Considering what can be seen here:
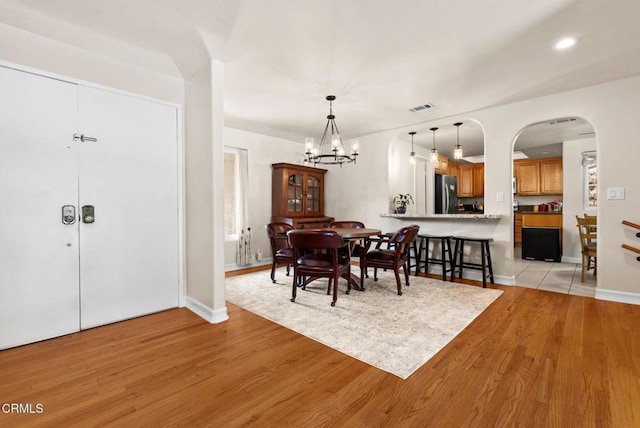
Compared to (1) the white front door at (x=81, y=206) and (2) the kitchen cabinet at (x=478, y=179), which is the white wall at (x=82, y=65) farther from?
(2) the kitchen cabinet at (x=478, y=179)

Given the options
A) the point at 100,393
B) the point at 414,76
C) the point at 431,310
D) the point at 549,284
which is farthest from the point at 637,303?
the point at 100,393

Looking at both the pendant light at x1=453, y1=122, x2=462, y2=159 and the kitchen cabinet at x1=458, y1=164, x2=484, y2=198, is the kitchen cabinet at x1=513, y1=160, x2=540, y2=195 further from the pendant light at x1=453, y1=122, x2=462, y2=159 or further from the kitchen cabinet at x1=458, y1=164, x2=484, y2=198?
the pendant light at x1=453, y1=122, x2=462, y2=159

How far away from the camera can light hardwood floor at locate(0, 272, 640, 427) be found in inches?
58.3

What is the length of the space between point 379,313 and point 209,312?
165cm

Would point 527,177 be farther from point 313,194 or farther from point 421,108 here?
point 313,194

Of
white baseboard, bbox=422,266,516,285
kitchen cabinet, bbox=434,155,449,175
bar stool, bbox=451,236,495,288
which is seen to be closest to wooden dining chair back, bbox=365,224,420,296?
bar stool, bbox=451,236,495,288

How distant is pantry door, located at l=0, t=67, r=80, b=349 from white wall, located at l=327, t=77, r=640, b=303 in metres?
4.66

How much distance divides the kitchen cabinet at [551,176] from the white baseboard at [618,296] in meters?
4.22

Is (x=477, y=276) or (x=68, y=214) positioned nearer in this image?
(x=68, y=214)

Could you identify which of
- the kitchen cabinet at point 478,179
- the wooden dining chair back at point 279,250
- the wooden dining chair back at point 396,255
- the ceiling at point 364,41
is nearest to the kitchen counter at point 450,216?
the wooden dining chair back at point 396,255

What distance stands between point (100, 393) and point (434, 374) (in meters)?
2.00

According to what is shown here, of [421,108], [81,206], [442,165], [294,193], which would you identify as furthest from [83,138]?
[442,165]

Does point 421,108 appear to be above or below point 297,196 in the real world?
above

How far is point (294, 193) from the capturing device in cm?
565
